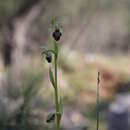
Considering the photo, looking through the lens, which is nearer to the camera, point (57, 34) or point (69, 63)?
point (57, 34)

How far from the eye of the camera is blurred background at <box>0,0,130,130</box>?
4.32 m

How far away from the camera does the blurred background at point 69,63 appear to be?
4.32 meters

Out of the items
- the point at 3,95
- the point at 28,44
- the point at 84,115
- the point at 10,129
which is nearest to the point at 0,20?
the point at 28,44

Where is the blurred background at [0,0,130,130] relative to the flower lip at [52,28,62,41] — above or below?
below

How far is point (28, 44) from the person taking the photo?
38.8 feet

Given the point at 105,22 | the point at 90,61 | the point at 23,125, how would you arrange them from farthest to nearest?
the point at 105,22, the point at 90,61, the point at 23,125

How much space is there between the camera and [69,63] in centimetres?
1370

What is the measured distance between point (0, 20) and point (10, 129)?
28.5 ft

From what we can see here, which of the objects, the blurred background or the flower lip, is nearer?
the flower lip

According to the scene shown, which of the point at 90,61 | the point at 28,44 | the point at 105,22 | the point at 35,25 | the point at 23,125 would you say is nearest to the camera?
the point at 23,125

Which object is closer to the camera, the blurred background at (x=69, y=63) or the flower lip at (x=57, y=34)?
the flower lip at (x=57, y=34)

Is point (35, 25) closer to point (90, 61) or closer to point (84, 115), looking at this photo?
point (90, 61)

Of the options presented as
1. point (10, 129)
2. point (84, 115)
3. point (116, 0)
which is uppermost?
point (116, 0)

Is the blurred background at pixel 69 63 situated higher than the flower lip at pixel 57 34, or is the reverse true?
the flower lip at pixel 57 34
